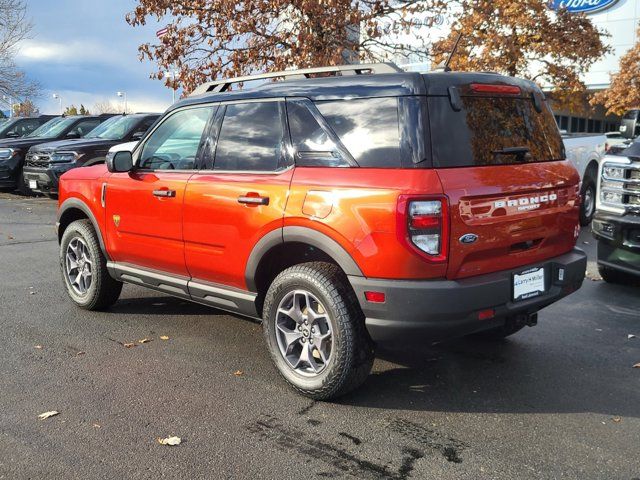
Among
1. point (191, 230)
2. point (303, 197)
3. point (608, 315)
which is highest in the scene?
point (303, 197)

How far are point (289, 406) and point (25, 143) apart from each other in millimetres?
14341

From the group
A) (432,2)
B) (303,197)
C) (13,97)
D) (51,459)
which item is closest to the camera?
(51,459)

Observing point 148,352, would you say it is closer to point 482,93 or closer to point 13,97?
point 482,93

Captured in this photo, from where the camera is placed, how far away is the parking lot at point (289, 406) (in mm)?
3027

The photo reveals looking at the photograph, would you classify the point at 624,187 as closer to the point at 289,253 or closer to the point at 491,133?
the point at 491,133

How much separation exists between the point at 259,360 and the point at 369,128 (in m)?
1.89

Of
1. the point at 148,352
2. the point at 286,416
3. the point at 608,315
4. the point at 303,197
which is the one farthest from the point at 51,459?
the point at 608,315

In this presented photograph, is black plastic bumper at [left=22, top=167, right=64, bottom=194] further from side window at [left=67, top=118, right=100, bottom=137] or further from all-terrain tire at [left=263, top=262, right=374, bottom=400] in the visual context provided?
all-terrain tire at [left=263, top=262, right=374, bottom=400]

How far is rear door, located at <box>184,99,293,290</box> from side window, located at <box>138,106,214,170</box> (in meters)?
0.21

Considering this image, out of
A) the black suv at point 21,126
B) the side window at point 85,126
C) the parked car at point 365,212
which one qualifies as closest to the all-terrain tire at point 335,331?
the parked car at point 365,212

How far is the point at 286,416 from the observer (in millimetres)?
3535

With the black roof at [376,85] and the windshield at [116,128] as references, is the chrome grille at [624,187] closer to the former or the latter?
the black roof at [376,85]

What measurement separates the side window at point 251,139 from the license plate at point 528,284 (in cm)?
159

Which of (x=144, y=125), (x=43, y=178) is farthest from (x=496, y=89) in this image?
(x=43, y=178)
